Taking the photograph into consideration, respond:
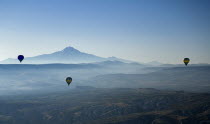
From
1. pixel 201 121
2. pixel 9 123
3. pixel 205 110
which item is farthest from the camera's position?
pixel 9 123

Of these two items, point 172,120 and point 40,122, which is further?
point 40,122

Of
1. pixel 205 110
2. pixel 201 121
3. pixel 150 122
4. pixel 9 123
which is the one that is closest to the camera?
pixel 201 121

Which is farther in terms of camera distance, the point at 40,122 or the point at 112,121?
the point at 40,122

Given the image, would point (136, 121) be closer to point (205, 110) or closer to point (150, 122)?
point (150, 122)

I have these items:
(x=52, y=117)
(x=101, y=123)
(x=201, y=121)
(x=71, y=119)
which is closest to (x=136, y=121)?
(x=101, y=123)

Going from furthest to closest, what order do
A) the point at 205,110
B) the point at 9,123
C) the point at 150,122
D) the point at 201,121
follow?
1. the point at 9,123
2. the point at 205,110
3. the point at 150,122
4. the point at 201,121

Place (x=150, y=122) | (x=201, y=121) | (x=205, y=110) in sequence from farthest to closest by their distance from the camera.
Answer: (x=205, y=110) < (x=150, y=122) < (x=201, y=121)

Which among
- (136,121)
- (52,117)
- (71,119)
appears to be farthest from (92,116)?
(136,121)

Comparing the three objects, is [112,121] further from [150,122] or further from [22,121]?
[22,121]

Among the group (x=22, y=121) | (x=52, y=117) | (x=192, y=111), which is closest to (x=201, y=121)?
(x=192, y=111)
